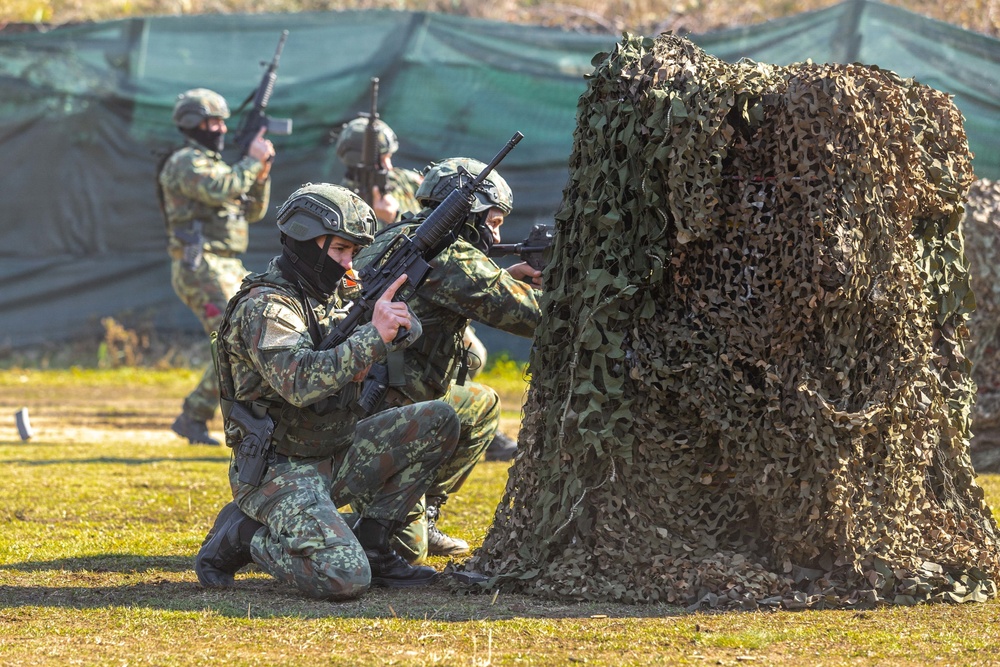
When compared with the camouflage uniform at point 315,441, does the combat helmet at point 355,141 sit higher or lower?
higher

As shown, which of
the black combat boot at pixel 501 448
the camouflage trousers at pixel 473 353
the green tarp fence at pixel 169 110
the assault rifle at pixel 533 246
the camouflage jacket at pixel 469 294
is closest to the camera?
the camouflage jacket at pixel 469 294

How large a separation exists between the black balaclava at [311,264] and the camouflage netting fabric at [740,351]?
0.90 meters

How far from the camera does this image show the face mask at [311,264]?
5179 mm

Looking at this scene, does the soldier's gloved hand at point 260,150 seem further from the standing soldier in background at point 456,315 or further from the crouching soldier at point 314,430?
the crouching soldier at point 314,430

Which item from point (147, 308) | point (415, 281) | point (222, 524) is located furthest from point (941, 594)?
point (147, 308)

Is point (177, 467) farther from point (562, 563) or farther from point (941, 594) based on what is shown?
point (941, 594)

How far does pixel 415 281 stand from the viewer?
17.7 ft

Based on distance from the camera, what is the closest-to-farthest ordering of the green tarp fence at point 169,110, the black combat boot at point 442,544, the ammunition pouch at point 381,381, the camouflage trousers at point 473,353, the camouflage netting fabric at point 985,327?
the ammunition pouch at point 381,381 < the black combat boot at point 442,544 < the camouflage trousers at point 473,353 < the camouflage netting fabric at point 985,327 < the green tarp fence at point 169,110

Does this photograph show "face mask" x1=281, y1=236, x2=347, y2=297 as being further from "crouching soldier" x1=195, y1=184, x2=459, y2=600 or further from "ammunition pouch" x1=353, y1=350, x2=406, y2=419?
"ammunition pouch" x1=353, y1=350, x2=406, y2=419

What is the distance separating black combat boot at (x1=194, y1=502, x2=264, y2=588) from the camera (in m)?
5.25

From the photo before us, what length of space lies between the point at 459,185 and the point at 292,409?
125 centimetres

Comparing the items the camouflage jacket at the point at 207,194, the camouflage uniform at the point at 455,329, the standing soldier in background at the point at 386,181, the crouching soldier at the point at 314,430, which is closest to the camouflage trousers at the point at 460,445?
the camouflage uniform at the point at 455,329

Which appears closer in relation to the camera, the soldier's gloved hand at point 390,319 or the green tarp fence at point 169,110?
the soldier's gloved hand at point 390,319

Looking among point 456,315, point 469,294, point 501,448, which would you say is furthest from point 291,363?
point 501,448
